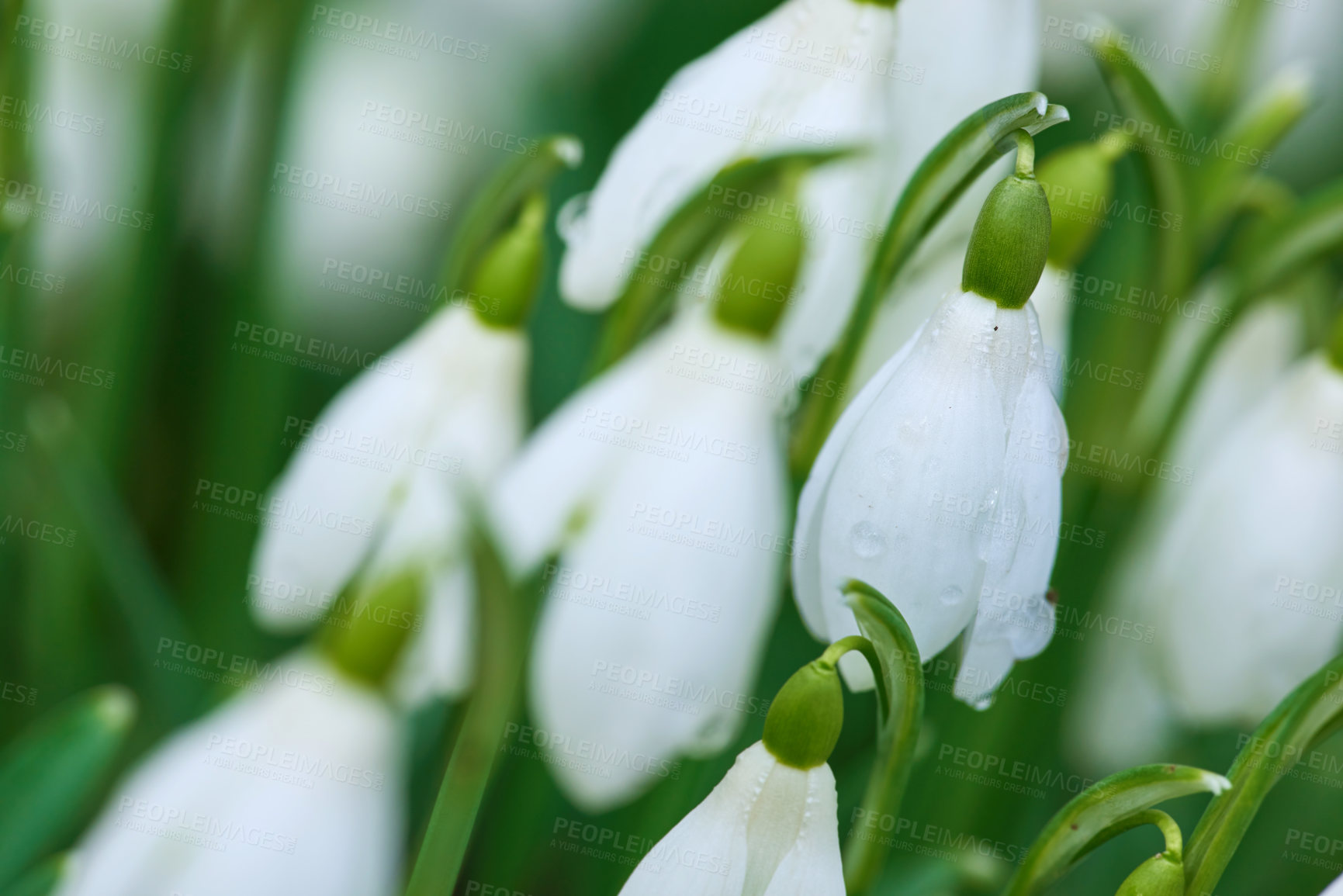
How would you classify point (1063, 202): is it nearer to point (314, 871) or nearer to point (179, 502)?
point (314, 871)

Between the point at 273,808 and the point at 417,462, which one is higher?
the point at 417,462

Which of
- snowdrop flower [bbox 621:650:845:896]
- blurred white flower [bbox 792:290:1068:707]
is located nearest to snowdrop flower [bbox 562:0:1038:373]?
blurred white flower [bbox 792:290:1068:707]

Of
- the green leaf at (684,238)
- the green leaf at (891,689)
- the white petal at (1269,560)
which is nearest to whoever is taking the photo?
the green leaf at (891,689)

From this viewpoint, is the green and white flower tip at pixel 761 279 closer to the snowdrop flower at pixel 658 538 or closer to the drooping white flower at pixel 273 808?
the snowdrop flower at pixel 658 538

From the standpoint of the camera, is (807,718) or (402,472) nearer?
(807,718)

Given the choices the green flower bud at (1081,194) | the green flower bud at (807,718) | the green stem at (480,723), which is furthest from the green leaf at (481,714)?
the green flower bud at (1081,194)

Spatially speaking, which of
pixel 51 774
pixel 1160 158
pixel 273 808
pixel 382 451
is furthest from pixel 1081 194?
pixel 51 774

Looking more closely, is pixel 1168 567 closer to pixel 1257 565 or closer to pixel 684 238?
pixel 1257 565
